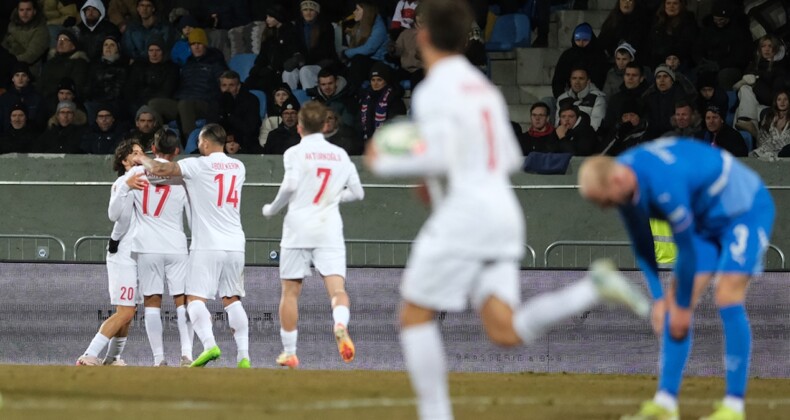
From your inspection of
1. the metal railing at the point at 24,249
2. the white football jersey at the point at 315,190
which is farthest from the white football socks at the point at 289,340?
the metal railing at the point at 24,249

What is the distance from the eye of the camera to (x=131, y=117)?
19688mm

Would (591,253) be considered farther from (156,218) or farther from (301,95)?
Result: (301,95)

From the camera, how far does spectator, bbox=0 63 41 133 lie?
20.0 metres

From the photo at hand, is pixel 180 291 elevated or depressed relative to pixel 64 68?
depressed

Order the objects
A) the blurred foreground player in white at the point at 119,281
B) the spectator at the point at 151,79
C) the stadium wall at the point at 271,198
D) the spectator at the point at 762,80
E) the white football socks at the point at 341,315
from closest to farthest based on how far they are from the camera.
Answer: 1. the white football socks at the point at 341,315
2. the blurred foreground player in white at the point at 119,281
3. the stadium wall at the point at 271,198
4. the spectator at the point at 762,80
5. the spectator at the point at 151,79

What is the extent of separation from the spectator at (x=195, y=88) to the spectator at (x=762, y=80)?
6.69 metres

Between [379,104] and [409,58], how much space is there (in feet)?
4.23

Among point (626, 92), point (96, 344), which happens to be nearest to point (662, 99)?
point (626, 92)

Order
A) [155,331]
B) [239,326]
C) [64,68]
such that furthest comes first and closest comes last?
[64,68] → [155,331] → [239,326]

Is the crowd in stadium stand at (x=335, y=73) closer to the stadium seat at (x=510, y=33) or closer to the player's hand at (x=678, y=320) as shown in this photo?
the stadium seat at (x=510, y=33)

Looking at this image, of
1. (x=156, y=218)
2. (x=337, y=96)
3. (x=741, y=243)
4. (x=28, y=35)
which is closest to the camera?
(x=741, y=243)

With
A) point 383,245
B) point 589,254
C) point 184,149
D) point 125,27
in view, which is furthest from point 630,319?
A: point 125,27

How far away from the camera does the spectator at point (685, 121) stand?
1712cm

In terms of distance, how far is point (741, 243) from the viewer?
28.5ft
